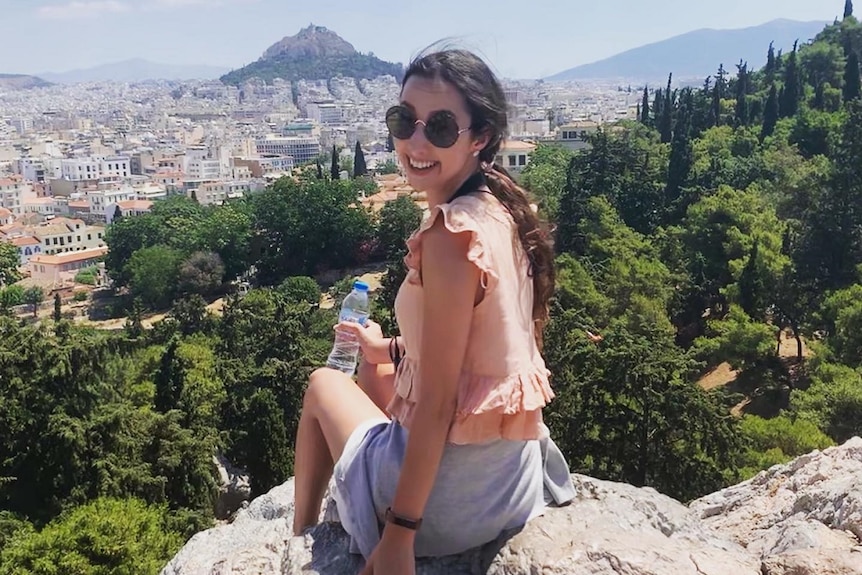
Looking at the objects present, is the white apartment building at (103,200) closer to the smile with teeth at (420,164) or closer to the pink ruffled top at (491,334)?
the smile with teeth at (420,164)

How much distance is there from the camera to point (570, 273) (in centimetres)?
1870

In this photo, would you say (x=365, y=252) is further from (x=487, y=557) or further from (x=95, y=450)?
(x=487, y=557)

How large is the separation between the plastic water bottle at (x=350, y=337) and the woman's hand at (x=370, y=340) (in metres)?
0.02

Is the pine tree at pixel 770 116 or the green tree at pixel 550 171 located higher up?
the pine tree at pixel 770 116

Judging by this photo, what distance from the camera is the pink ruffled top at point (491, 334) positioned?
204 centimetres

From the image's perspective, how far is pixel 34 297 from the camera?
38.7m

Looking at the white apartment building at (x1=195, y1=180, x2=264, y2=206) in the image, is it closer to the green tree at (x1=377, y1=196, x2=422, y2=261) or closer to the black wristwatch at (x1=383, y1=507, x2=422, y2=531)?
the green tree at (x1=377, y1=196, x2=422, y2=261)

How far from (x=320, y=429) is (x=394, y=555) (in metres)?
0.71

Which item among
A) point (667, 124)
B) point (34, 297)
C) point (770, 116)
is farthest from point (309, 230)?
point (770, 116)

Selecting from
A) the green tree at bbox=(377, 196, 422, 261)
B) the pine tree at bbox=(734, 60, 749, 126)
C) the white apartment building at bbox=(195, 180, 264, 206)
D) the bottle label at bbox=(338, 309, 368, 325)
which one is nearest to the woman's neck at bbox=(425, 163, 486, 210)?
the bottle label at bbox=(338, 309, 368, 325)

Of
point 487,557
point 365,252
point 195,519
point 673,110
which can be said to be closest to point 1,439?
point 195,519

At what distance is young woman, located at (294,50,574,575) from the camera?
6.61 ft

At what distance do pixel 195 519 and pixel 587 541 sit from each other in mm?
8894

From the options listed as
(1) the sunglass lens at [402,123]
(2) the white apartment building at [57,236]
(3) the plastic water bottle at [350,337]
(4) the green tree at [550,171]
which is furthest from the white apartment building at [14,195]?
(1) the sunglass lens at [402,123]
